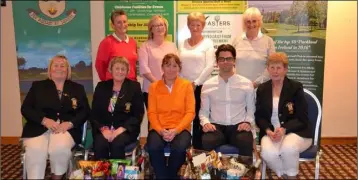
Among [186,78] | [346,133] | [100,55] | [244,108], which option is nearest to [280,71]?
[244,108]

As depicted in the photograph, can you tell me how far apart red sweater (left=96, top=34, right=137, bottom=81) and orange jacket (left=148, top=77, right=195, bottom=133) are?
46cm

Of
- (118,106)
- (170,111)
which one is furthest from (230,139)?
(118,106)

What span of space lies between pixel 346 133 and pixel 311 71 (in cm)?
97

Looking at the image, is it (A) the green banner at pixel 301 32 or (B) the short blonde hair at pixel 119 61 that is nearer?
(B) the short blonde hair at pixel 119 61

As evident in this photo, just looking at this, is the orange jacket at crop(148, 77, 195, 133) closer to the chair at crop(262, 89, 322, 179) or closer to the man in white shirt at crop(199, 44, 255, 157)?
the man in white shirt at crop(199, 44, 255, 157)

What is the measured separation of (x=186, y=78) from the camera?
359 centimetres

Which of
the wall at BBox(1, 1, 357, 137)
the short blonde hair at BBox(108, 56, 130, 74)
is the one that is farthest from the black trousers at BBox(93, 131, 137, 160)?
the wall at BBox(1, 1, 357, 137)

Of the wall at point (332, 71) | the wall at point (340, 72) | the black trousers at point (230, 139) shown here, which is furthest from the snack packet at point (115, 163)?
the wall at point (340, 72)

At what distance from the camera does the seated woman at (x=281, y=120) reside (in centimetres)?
295

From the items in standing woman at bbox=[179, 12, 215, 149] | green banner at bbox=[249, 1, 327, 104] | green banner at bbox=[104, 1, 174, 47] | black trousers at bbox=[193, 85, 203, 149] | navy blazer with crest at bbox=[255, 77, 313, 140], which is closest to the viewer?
navy blazer with crest at bbox=[255, 77, 313, 140]

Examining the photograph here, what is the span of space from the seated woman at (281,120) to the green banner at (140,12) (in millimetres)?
1602

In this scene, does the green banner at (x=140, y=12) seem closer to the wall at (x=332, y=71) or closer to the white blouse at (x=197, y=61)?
the wall at (x=332, y=71)

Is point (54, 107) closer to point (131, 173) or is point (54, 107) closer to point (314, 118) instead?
point (131, 173)

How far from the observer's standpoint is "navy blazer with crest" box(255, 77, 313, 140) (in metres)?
3.05
